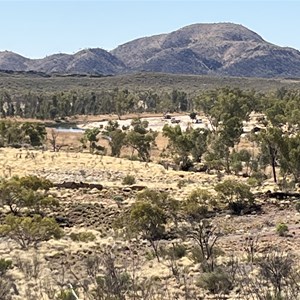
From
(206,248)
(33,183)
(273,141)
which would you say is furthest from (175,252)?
(273,141)

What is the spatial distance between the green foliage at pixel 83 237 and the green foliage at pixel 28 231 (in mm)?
689

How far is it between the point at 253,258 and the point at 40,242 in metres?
9.43

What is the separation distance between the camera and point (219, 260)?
2272cm

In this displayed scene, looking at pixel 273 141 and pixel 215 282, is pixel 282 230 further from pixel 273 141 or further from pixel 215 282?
pixel 273 141

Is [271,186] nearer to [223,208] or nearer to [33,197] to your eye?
[223,208]

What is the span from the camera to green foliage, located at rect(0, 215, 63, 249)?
84.1 ft

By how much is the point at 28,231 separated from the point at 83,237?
99.3 inches

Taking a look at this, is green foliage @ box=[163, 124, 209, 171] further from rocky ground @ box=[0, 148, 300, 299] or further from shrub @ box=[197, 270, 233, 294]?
shrub @ box=[197, 270, 233, 294]

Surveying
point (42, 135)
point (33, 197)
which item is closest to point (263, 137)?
point (33, 197)

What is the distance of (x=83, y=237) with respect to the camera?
26625 millimetres

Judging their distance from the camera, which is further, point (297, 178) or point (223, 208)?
point (297, 178)

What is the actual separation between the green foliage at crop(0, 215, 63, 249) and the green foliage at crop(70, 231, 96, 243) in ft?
2.26

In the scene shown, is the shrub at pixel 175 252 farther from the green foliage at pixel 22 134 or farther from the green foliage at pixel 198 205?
the green foliage at pixel 22 134

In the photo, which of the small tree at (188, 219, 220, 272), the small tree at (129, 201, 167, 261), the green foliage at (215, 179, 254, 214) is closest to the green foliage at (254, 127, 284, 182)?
the green foliage at (215, 179, 254, 214)
